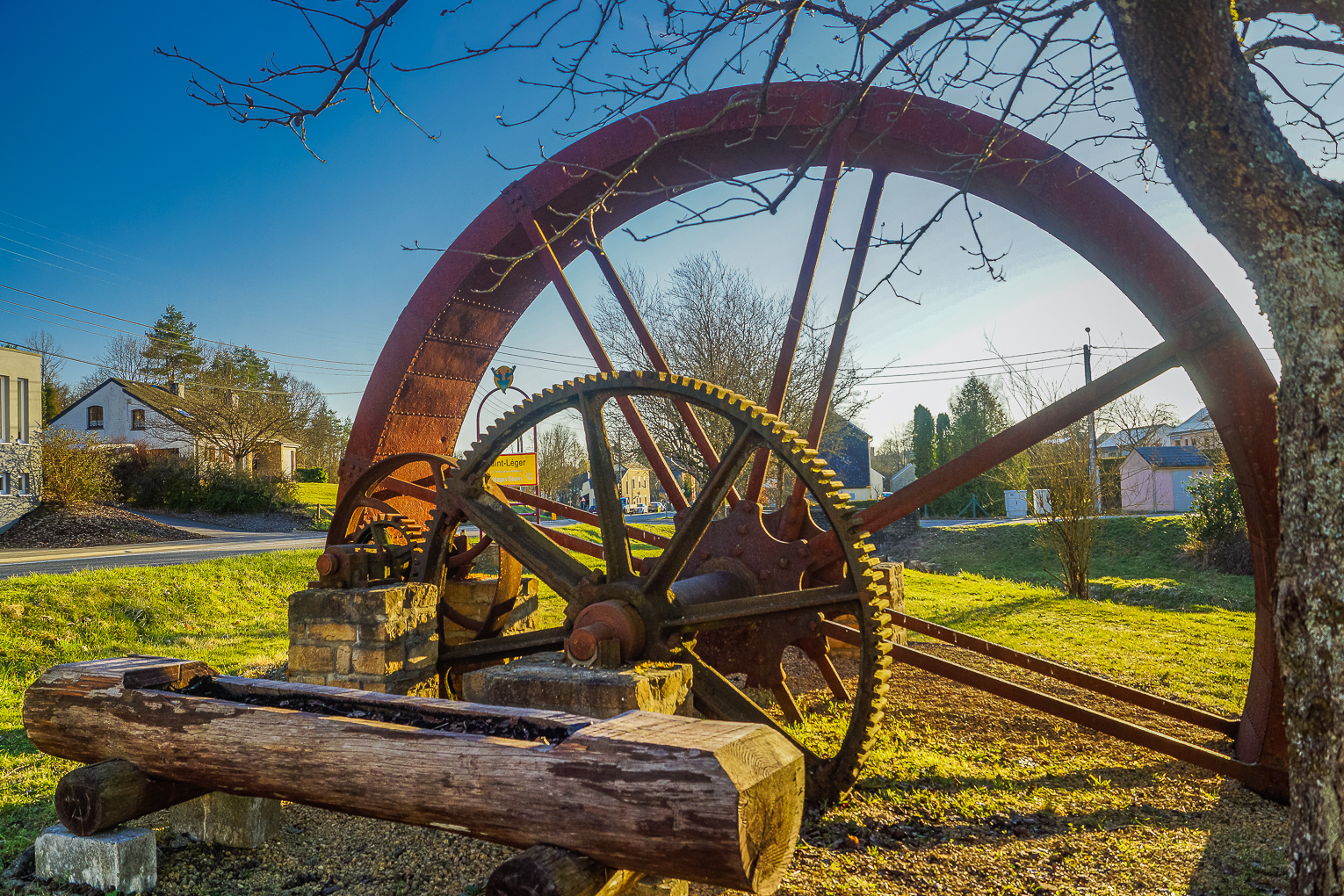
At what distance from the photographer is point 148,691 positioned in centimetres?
274

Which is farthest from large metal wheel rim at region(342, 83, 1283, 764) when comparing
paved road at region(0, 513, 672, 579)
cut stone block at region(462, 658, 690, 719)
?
paved road at region(0, 513, 672, 579)

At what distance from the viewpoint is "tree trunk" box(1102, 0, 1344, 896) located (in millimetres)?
1983

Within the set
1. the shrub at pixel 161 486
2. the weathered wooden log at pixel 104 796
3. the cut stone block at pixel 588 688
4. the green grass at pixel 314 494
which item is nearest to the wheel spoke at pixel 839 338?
the cut stone block at pixel 588 688

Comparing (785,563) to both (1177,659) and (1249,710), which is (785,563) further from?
(1177,659)

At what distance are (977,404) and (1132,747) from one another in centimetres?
3354

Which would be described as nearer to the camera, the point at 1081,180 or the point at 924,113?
the point at 1081,180

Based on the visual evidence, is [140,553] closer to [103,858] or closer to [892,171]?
[103,858]

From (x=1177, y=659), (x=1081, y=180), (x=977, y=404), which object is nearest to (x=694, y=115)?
(x=1081, y=180)

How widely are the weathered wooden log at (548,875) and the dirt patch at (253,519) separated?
24102 mm

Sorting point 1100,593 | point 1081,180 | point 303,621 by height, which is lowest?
point 1100,593

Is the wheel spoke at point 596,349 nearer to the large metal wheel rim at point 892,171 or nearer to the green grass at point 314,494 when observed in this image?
the large metal wheel rim at point 892,171

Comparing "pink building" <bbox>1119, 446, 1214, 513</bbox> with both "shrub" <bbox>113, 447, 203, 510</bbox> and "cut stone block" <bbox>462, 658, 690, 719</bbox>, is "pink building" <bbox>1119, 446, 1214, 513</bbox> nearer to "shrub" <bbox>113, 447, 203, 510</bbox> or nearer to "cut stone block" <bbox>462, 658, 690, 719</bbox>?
"cut stone block" <bbox>462, 658, 690, 719</bbox>

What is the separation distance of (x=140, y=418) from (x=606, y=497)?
3561 cm

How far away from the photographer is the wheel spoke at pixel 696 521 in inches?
136
